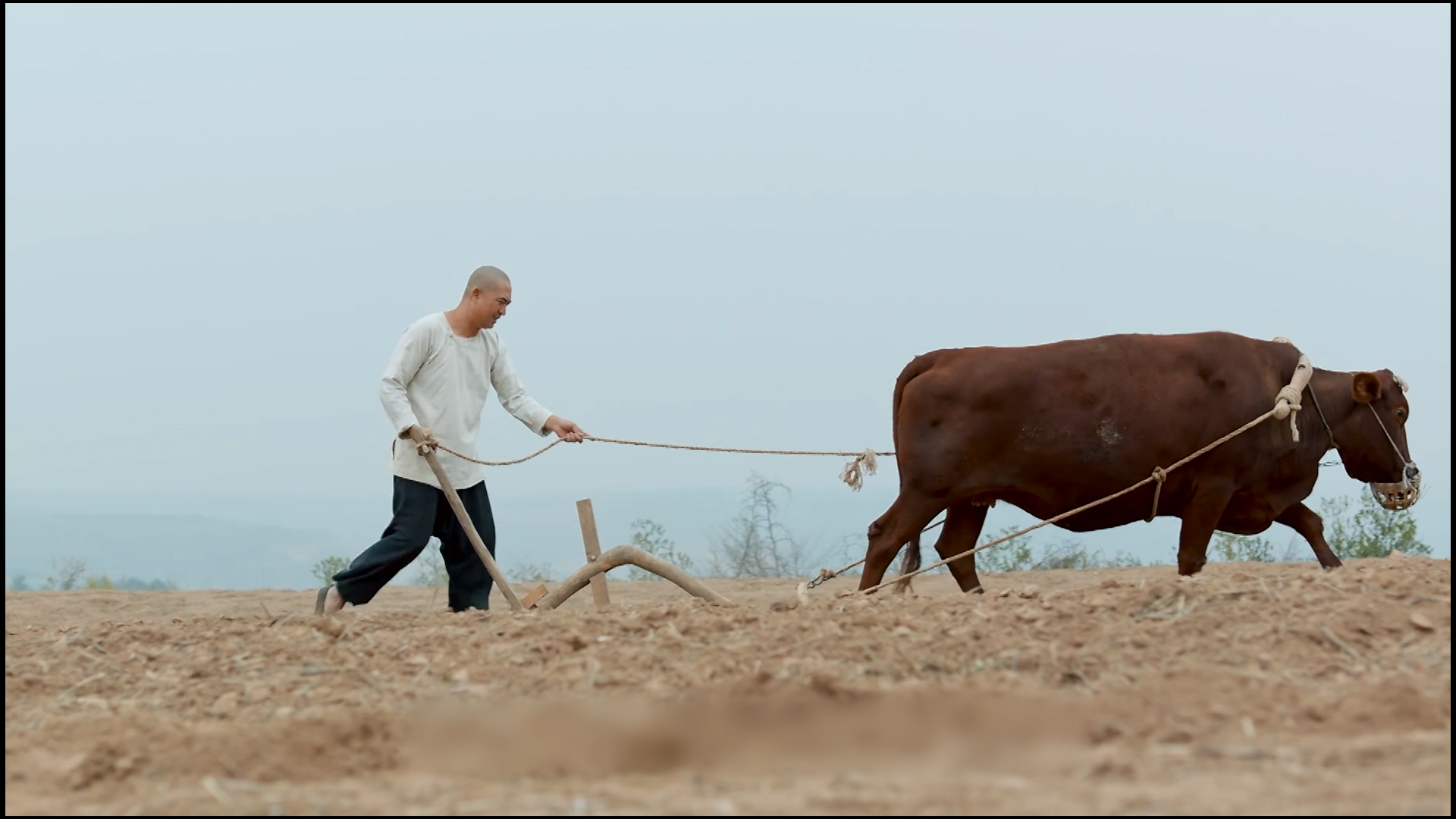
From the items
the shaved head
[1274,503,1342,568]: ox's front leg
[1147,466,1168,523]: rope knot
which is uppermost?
the shaved head

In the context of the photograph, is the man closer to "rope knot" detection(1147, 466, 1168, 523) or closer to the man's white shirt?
the man's white shirt

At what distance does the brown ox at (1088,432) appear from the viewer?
7840mm

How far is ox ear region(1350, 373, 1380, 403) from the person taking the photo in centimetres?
863

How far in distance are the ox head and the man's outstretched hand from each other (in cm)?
447

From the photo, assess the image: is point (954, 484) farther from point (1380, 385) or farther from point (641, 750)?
point (641, 750)

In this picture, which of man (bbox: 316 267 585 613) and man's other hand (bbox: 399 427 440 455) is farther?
man (bbox: 316 267 585 613)

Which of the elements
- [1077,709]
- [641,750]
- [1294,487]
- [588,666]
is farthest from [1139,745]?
[1294,487]

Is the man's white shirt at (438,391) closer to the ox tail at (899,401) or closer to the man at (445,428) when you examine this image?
the man at (445,428)

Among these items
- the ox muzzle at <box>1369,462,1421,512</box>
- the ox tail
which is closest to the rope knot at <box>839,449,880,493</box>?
the ox tail

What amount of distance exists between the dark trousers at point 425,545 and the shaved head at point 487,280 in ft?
3.20

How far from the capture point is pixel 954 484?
309 inches

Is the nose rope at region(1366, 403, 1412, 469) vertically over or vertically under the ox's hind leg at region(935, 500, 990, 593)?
over

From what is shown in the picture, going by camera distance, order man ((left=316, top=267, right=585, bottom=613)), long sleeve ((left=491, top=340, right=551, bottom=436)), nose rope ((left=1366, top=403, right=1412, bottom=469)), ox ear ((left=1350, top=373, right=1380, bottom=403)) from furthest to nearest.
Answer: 1. nose rope ((left=1366, top=403, right=1412, bottom=469))
2. ox ear ((left=1350, top=373, right=1380, bottom=403))
3. long sleeve ((left=491, top=340, right=551, bottom=436))
4. man ((left=316, top=267, right=585, bottom=613))

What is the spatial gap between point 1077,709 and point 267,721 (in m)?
2.34
